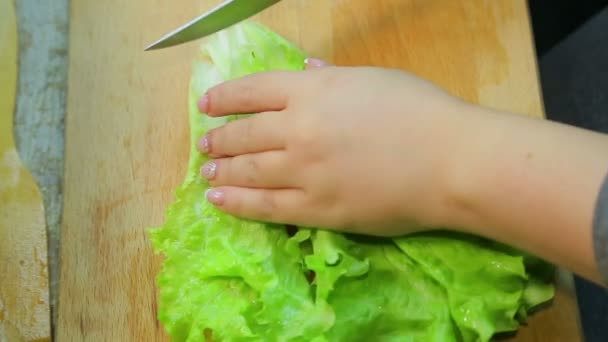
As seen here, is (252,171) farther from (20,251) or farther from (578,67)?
(578,67)

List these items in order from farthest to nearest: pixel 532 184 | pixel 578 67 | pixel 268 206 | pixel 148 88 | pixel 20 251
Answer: pixel 578 67
pixel 20 251
pixel 148 88
pixel 268 206
pixel 532 184

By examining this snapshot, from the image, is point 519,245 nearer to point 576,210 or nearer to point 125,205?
point 576,210

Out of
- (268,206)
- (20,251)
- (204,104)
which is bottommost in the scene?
(20,251)

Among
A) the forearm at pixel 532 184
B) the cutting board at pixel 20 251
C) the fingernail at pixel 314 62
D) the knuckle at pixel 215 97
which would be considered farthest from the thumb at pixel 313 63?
the cutting board at pixel 20 251

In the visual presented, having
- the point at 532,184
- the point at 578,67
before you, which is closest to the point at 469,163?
the point at 532,184

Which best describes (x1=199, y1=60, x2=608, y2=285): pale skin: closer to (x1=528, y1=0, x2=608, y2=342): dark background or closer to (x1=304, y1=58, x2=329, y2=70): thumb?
(x1=304, y1=58, x2=329, y2=70): thumb
